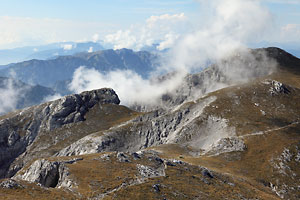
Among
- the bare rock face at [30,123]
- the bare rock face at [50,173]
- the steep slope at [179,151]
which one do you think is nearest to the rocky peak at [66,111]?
the bare rock face at [30,123]

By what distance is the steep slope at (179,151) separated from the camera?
49.1m

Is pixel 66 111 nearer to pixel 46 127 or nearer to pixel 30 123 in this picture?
pixel 46 127

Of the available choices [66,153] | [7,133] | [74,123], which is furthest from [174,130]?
[7,133]

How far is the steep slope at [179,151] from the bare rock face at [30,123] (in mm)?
1055

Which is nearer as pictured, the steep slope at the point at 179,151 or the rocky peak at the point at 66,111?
the steep slope at the point at 179,151

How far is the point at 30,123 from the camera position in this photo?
184m

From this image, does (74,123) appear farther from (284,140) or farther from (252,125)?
(284,140)

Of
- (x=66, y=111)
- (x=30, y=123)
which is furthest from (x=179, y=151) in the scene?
(x=30, y=123)

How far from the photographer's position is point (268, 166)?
87.1 m

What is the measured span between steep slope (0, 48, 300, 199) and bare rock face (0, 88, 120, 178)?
1055mm

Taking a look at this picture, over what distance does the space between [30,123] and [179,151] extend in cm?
12544

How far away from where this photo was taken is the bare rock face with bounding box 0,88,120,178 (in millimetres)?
170625

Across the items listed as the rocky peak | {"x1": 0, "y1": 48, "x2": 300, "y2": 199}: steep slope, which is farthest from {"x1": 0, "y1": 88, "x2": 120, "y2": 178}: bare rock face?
{"x1": 0, "y1": 48, "x2": 300, "y2": 199}: steep slope

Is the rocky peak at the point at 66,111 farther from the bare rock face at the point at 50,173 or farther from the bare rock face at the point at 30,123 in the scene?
the bare rock face at the point at 50,173
